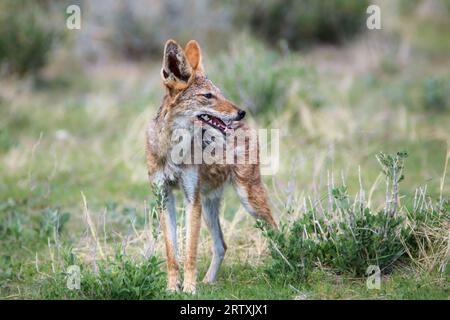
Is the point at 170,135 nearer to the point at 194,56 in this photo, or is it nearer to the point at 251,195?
the point at 194,56

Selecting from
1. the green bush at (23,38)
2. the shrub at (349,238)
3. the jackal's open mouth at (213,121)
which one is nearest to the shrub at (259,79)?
the green bush at (23,38)

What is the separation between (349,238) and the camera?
22.5 ft

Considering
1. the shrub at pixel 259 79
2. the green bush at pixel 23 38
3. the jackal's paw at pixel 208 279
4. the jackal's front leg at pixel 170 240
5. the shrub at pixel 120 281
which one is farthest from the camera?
the green bush at pixel 23 38

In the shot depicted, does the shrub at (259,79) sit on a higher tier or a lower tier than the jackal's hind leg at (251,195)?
higher

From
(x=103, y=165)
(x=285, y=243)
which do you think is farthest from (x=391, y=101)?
(x=285, y=243)

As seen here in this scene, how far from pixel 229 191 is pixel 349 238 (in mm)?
3761

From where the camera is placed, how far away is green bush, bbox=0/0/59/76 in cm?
1548

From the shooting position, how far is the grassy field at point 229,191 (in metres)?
6.80

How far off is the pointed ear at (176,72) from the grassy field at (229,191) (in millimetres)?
1209

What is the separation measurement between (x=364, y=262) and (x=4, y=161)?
679 centimetres

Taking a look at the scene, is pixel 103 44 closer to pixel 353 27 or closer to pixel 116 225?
pixel 353 27

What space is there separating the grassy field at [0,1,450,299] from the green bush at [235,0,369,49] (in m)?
0.50

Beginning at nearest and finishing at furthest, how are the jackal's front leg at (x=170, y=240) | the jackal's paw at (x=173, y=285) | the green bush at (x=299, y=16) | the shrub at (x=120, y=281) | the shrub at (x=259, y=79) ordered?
the shrub at (x=120, y=281) < the jackal's paw at (x=173, y=285) < the jackal's front leg at (x=170, y=240) < the shrub at (x=259, y=79) < the green bush at (x=299, y=16)

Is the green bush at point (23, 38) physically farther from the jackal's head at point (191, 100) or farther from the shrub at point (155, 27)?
the jackal's head at point (191, 100)
